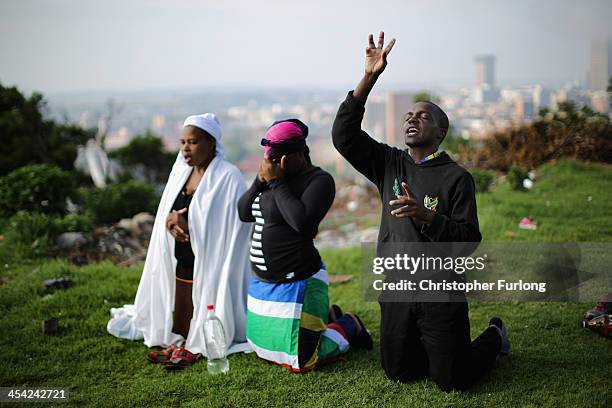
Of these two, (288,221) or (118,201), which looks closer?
(288,221)

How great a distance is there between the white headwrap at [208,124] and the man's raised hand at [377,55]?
5.58 feet

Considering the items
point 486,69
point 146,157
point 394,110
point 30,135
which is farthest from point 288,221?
point 486,69

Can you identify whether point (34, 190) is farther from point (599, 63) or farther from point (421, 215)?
point (599, 63)

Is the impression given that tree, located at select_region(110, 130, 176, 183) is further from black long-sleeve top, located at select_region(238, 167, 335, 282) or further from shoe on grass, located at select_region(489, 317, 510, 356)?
shoe on grass, located at select_region(489, 317, 510, 356)

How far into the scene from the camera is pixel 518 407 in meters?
3.75

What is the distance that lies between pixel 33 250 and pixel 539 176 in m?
8.05

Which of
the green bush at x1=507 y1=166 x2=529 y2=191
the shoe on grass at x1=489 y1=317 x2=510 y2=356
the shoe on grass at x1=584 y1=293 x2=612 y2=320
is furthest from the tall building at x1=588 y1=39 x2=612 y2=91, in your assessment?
the shoe on grass at x1=489 y1=317 x2=510 y2=356

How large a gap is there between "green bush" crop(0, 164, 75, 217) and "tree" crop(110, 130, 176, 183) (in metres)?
5.05

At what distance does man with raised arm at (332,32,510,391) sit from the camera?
368 cm

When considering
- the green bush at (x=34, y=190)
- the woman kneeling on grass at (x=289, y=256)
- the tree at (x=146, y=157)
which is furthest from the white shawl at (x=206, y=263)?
the tree at (x=146, y=157)

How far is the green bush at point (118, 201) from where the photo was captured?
A: 9.09 meters

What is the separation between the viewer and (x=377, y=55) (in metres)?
3.66

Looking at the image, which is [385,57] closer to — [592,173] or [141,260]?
[141,260]

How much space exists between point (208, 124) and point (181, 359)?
6.08 feet
